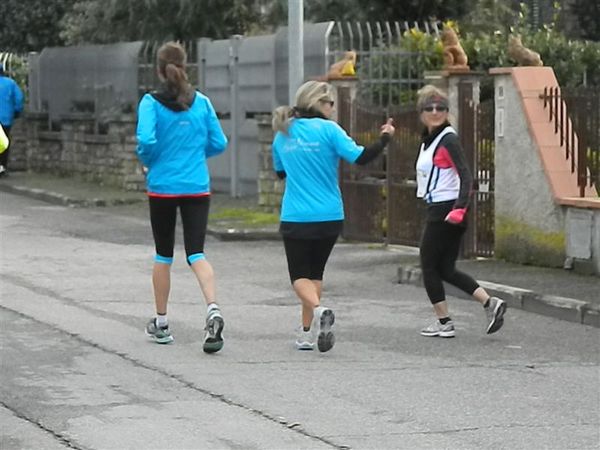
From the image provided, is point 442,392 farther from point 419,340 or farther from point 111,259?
point 111,259

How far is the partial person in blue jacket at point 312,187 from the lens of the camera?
10445 millimetres

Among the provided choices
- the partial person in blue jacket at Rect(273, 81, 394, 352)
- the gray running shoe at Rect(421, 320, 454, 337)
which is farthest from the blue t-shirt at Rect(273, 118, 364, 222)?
the gray running shoe at Rect(421, 320, 454, 337)

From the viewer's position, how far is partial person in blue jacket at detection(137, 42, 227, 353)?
10.6 meters

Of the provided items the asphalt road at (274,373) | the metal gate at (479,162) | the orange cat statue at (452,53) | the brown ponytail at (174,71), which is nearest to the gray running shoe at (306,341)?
the asphalt road at (274,373)

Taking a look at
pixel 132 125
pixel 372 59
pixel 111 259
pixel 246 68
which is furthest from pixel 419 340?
pixel 132 125

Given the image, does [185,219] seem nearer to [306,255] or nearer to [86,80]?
[306,255]

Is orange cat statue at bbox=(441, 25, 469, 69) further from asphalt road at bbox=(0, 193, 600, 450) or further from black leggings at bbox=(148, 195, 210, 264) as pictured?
black leggings at bbox=(148, 195, 210, 264)

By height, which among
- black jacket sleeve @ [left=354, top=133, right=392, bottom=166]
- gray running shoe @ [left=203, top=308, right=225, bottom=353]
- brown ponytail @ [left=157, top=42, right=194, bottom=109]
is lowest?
gray running shoe @ [left=203, top=308, right=225, bottom=353]

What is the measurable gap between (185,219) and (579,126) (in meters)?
4.80

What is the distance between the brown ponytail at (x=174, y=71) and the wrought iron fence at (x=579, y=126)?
4.64m

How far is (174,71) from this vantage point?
34.7 ft

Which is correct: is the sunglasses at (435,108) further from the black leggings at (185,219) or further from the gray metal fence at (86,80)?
the gray metal fence at (86,80)

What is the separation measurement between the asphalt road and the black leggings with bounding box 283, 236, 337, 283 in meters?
0.52

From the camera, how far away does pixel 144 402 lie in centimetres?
864
